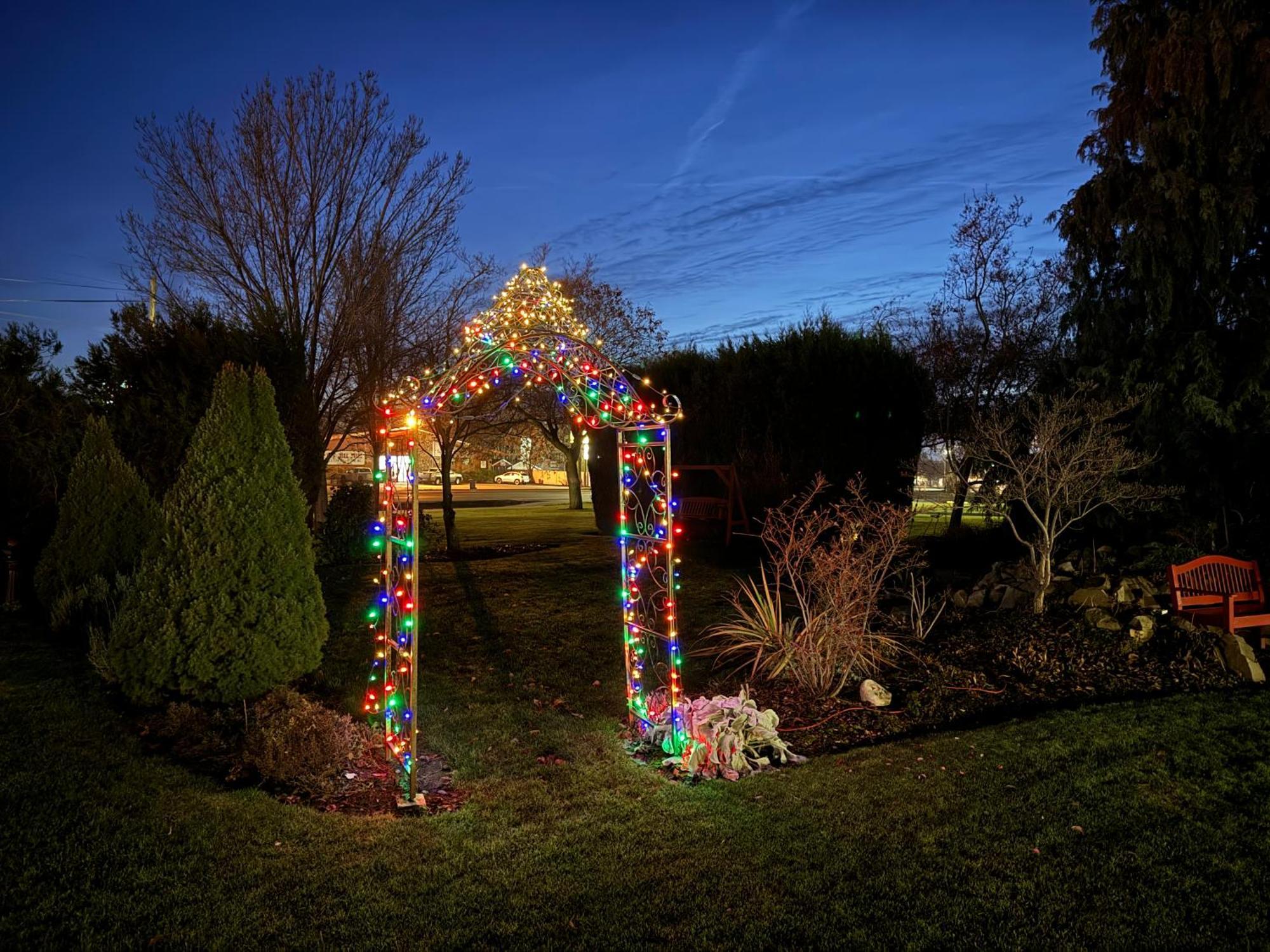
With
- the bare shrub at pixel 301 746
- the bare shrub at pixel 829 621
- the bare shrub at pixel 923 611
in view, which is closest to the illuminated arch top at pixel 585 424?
the bare shrub at pixel 301 746

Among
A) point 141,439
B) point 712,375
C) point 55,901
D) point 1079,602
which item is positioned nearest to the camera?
point 55,901

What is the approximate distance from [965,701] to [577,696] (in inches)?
114

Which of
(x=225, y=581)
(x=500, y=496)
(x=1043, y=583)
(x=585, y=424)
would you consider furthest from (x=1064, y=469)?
(x=500, y=496)

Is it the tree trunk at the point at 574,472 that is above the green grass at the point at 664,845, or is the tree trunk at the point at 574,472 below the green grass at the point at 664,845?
above

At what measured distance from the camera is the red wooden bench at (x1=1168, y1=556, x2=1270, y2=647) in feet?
23.1

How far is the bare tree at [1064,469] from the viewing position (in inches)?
299

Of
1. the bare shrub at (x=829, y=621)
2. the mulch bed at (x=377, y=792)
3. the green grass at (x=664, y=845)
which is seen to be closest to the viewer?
the green grass at (x=664, y=845)

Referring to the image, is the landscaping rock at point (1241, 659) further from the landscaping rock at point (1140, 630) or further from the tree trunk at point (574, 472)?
the tree trunk at point (574, 472)

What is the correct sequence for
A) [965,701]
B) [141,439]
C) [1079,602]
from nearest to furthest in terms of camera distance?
[965,701], [1079,602], [141,439]

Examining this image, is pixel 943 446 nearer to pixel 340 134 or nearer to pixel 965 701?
pixel 965 701

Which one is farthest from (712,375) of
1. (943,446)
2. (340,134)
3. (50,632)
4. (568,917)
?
(568,917)

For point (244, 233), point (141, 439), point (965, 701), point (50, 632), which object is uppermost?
point (244, 233)

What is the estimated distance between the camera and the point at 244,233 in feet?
37.0

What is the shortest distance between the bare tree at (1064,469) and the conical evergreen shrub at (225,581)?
597cm
